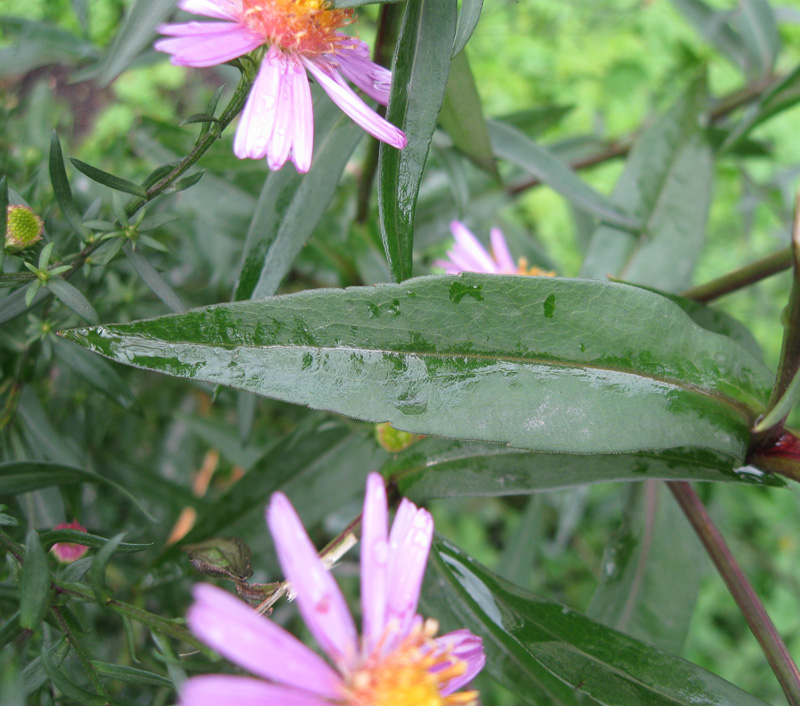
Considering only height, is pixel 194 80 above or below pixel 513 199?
above

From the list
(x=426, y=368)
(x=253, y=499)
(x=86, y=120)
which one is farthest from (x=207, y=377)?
(x=86, y=120)

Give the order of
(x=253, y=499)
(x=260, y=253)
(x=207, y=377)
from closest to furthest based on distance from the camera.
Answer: (x=207, y=377) < (x=260, y=253) < (x=253, y=499)

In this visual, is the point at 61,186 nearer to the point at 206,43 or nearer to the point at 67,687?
the point at 206,43

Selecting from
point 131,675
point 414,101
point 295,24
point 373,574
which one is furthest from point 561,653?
point 295,24

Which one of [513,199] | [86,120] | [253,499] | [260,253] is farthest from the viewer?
[86,120]

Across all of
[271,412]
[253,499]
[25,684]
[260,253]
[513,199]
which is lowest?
[25,684]

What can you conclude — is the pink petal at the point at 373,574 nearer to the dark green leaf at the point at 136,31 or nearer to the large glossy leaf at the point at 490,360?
the large glossy leaf at the point at 490,360

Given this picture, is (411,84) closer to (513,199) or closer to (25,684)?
(25,684)
